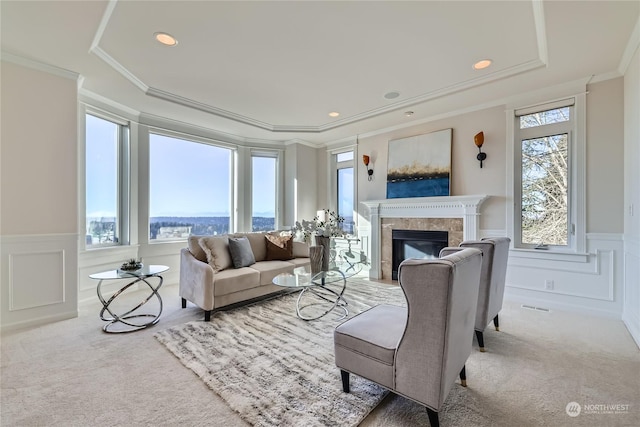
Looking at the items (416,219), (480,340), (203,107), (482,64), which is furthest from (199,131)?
(480,340)

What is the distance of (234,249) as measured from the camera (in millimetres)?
3643

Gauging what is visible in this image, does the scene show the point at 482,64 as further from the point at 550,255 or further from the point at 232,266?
the point at 232,266

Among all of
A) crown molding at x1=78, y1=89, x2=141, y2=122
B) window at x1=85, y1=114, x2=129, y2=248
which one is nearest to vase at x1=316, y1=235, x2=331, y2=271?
window at x1=85, y1=114, x2=129, y2=248

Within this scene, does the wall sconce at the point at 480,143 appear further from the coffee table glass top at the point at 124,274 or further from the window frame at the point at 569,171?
the coffee table glass top at the point at 124,274

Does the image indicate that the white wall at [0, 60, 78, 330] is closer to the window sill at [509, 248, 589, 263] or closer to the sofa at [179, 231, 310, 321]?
the sofa at [179, 231, 310, 321]

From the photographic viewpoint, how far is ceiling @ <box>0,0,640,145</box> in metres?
2.14

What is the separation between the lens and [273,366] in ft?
6.82

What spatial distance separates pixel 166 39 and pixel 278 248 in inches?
108

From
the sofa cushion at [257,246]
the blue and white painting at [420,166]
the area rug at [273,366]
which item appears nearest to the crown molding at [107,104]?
the sofa cushion at [257,246]

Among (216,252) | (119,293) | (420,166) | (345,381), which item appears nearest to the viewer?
(345,381)

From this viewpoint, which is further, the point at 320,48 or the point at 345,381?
the point at 320,48

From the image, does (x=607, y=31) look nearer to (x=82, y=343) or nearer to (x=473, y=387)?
(x=473, y=387)

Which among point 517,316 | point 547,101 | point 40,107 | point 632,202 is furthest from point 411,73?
point 40,107

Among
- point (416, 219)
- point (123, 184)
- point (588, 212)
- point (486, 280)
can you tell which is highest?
point (123, 184)
